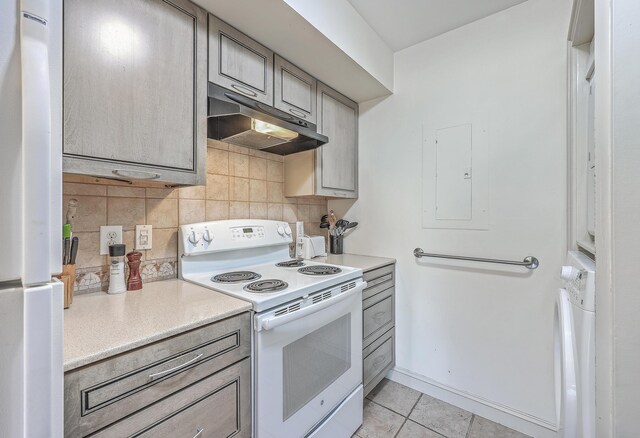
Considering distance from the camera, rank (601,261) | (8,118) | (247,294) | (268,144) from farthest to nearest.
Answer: (268,144) → (247,294) → (601,261) → (8,118)

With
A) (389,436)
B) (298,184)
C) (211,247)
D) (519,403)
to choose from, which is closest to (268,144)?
(298,184)

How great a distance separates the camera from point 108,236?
1.22 m

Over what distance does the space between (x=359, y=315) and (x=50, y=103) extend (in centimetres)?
152

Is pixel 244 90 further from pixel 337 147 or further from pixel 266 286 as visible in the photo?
pixel 266 286

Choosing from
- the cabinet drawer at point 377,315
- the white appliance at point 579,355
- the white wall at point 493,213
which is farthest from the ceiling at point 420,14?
the cabinet drawer at point 377,315

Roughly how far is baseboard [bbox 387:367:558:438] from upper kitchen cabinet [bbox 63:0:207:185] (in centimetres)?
195

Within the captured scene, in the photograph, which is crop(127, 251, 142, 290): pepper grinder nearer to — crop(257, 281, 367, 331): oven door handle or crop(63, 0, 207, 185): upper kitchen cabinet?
crop(63, 0, 207, 185): upper kitchen cabinet

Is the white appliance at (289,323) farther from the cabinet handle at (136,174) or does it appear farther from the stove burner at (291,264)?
the cabinet handle at (136,174)

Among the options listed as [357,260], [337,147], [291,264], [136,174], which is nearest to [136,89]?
[136,174]

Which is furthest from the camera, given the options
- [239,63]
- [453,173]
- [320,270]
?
[453,173]

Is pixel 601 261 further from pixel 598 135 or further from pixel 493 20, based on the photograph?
pixel 493 20

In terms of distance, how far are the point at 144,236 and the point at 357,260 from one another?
4.40ft

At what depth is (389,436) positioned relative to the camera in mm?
1536

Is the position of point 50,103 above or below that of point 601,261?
above
